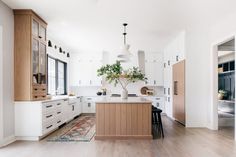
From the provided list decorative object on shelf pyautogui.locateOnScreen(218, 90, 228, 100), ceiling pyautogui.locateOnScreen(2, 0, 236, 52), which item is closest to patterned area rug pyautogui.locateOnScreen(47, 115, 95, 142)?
ceiling pyautogui.locateOnScreen(2, 0, 236, 52)

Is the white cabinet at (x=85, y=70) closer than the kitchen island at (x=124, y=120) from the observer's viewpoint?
No

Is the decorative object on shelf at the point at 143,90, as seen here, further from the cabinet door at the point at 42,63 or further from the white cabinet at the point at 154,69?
the cabinet door at the point at 42,63

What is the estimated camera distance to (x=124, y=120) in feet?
15.7

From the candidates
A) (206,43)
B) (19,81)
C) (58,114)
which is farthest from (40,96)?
(206,43)

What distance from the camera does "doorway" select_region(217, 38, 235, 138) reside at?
6.30 m

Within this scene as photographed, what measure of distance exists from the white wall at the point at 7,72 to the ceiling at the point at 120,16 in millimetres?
284

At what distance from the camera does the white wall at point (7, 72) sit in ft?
13.8

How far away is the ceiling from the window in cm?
104

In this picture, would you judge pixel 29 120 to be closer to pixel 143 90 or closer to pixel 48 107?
pixel 48 107

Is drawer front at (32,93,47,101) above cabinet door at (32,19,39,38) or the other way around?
the other way around

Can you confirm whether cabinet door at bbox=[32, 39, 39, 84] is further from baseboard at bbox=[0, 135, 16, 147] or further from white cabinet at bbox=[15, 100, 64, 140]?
baseboard at bbox=[0, 135, 16, 147]

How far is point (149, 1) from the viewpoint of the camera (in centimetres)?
405

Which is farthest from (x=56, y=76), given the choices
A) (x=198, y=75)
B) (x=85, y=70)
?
(x=198, y=75)

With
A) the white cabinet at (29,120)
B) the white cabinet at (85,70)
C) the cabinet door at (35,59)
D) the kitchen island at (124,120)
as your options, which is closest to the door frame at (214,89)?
the kitchen island at (124,120)
